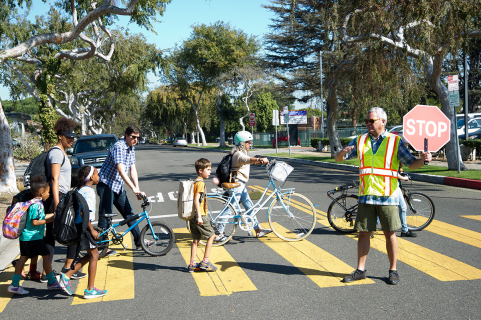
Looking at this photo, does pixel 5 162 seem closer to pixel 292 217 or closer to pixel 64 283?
pixel 64 283

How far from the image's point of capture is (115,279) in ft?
16.4

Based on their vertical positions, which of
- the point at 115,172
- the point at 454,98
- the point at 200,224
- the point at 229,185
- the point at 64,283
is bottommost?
the point at 64,283

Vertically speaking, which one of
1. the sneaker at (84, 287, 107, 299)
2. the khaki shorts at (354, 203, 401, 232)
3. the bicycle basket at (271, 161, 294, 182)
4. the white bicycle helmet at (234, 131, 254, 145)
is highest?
the white bicycle helmet at (234, 131, 254, 145)

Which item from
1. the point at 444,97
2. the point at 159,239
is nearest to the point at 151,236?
the point at 159,239

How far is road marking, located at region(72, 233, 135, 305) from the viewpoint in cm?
445

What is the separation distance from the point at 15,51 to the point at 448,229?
496 inches

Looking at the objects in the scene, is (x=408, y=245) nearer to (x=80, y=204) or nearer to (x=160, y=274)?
(x=160, y=274)

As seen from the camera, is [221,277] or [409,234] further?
[409,234]

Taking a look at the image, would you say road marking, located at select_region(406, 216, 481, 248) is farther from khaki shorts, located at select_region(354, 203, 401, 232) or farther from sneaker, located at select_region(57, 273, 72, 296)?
sneaker, located at select_region(57, 273, 72, 296)

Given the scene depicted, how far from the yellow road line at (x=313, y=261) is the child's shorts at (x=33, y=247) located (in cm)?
299

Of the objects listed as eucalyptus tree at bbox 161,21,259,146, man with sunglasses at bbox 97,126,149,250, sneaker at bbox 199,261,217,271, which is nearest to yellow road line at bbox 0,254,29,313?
man with sunglasses at bbox 97,126,149,250

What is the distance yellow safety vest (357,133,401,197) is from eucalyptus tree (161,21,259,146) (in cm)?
3972

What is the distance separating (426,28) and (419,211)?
7.91m

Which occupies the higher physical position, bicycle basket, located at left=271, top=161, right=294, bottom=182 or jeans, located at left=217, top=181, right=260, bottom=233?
bicycle basket, located at left=271, top=161, right=294, bottom=182
